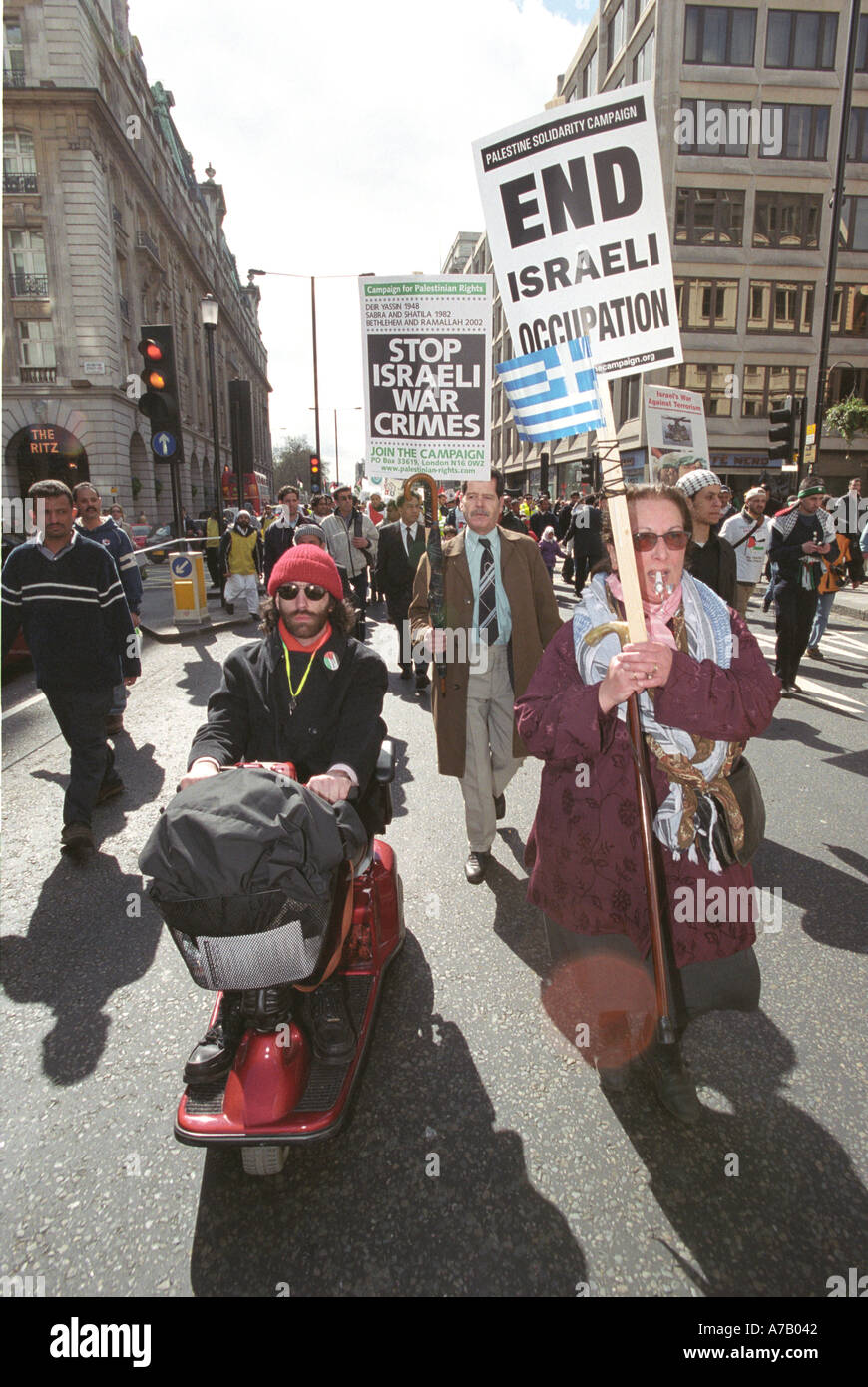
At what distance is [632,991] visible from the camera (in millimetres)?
2607

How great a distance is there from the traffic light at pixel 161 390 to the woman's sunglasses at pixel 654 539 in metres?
7.65

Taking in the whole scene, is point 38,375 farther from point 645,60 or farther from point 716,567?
point 716,567

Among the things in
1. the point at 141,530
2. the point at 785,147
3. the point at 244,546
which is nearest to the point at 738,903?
the point at 244,546

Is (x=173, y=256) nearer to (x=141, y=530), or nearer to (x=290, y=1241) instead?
(x=141, y=530)

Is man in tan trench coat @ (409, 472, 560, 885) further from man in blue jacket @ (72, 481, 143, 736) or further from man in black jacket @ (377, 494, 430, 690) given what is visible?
man in black jacket @ (377, 494, 430, 690)

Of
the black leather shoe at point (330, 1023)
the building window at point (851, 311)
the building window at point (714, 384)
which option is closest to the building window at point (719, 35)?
the building window at point (851, 311)

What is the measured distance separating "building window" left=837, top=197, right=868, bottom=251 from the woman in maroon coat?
42.7 metres

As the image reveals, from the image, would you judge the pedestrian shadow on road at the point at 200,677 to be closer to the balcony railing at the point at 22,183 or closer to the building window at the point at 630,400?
the balcony railing at the point at 22,183

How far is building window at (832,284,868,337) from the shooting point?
36062mm

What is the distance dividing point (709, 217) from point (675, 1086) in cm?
4160

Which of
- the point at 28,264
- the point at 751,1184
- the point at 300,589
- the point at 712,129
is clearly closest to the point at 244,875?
the point at 300,589

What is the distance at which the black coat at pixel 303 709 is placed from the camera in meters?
2.99
